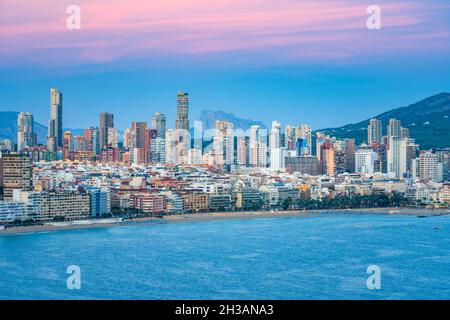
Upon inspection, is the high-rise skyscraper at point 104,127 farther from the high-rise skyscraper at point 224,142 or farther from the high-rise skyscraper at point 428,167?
the high-rise skyscraper at point 428,167

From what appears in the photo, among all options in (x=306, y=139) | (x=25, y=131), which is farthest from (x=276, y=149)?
(x=25, y=131)

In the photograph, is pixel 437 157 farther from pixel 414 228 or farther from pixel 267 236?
pixel 267 236

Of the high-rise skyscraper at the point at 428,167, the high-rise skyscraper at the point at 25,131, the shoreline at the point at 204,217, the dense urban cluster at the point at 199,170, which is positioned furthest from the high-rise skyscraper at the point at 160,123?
the shoreline at the point at 204,217

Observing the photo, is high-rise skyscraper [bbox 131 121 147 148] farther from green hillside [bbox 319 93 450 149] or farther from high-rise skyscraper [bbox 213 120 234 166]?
green hillside [bbox 319 93 450 149]

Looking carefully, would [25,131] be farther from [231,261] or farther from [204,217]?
[231,261]

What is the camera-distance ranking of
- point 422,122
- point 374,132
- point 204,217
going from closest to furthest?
point 204,217
point 374,132
point 422,122
